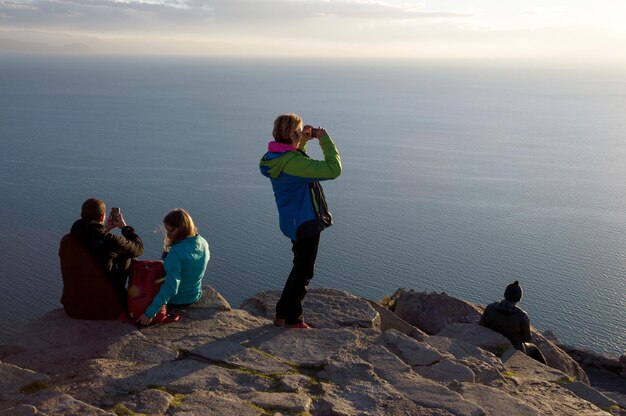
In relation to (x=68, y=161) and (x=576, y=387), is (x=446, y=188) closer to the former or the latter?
(x=68, y=161)

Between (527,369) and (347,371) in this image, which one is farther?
(527,369)

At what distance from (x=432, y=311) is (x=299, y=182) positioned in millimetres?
5839

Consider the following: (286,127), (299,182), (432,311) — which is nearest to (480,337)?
(432,311)

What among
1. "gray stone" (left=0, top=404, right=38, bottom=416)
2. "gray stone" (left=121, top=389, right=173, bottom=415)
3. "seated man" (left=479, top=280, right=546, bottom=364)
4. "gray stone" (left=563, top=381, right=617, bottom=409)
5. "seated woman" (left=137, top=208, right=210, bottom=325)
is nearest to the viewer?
"gray stone" (left=0, top=404, right=38, bottom=416)

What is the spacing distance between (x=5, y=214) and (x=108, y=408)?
4690cm

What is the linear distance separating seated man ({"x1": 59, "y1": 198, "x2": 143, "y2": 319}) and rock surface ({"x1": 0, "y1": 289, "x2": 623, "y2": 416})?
0.18m

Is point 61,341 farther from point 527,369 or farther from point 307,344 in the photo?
point 527,369

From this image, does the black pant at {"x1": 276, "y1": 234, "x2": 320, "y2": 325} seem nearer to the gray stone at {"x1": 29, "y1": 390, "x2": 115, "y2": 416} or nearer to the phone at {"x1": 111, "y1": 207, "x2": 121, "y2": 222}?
the phone at {"x1": 111, "y1": 207, "x2": 121, "y2": 222}

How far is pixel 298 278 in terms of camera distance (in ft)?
22.9

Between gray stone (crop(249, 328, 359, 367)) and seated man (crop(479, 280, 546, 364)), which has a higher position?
gray stone (crop(249, 328, 359, 367))

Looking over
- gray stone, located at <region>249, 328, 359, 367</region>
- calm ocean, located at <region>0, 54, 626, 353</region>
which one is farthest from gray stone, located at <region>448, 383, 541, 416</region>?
calm ocean, located at <region>0, 54, 626, 353</region>

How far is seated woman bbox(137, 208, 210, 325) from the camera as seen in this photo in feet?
21.7

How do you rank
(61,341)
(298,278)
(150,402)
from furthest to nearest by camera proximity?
(298,278) → (61,341) → (150,402)

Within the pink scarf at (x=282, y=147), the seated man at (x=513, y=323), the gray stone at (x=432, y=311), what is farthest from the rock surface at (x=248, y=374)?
the gray stone at (x=432, y=311)
